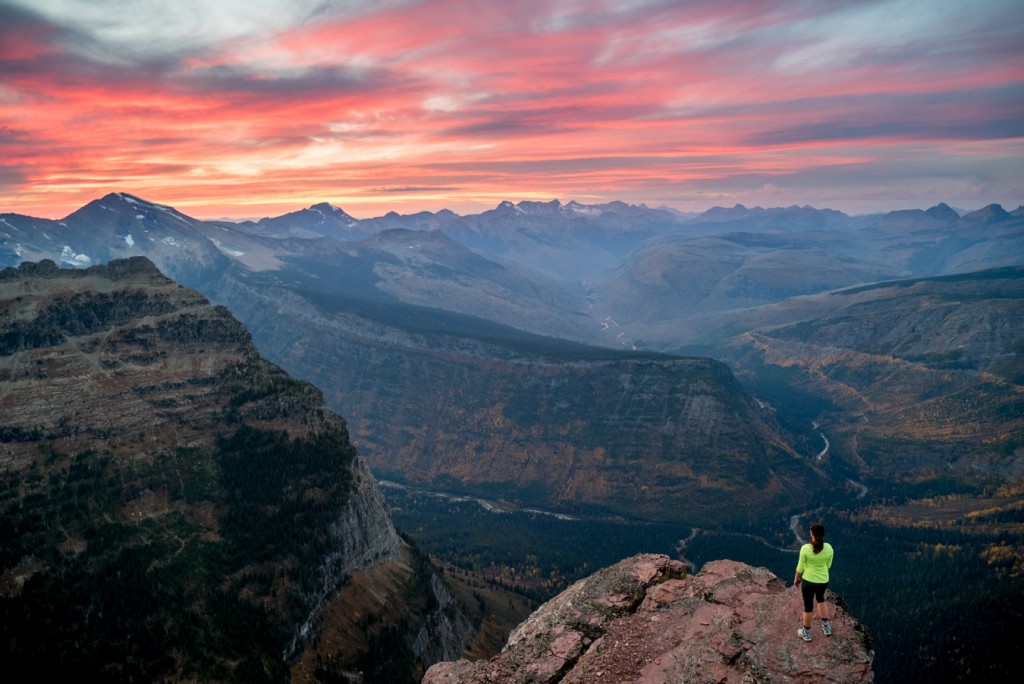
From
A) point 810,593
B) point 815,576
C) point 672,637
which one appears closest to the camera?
point 815,576

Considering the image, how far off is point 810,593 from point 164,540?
5927 inches

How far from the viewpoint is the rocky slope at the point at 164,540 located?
419 feet

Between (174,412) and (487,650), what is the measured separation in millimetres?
114822

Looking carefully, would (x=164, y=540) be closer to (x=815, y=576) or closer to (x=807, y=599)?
(x=807, y=599)

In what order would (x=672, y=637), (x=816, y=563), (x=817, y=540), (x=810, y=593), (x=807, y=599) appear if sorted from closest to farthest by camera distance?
(x=817, y=540) < (x=816, y=563) < (x=810, y=593) < (x=807, y=599) < (x=672, y=637)

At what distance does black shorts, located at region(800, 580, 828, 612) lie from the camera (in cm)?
4900

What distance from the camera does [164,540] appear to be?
157 metres

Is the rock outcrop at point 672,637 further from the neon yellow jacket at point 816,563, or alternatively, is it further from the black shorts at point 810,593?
the neon yellow jacket at point 816,563

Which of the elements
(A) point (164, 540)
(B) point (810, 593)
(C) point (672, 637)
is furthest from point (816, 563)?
(A) point (164, 540)

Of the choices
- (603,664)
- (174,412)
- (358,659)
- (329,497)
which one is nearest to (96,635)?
(358,659)

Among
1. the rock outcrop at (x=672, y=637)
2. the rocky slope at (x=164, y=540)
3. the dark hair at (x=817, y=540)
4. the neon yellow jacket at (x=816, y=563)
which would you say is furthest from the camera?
the rocky slope at (x=164, y=540)

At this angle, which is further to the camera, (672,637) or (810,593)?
(672,637)

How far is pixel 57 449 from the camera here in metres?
174

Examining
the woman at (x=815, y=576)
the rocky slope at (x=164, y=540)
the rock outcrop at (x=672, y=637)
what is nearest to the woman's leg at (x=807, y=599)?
the woman at (x=815, y=576)
